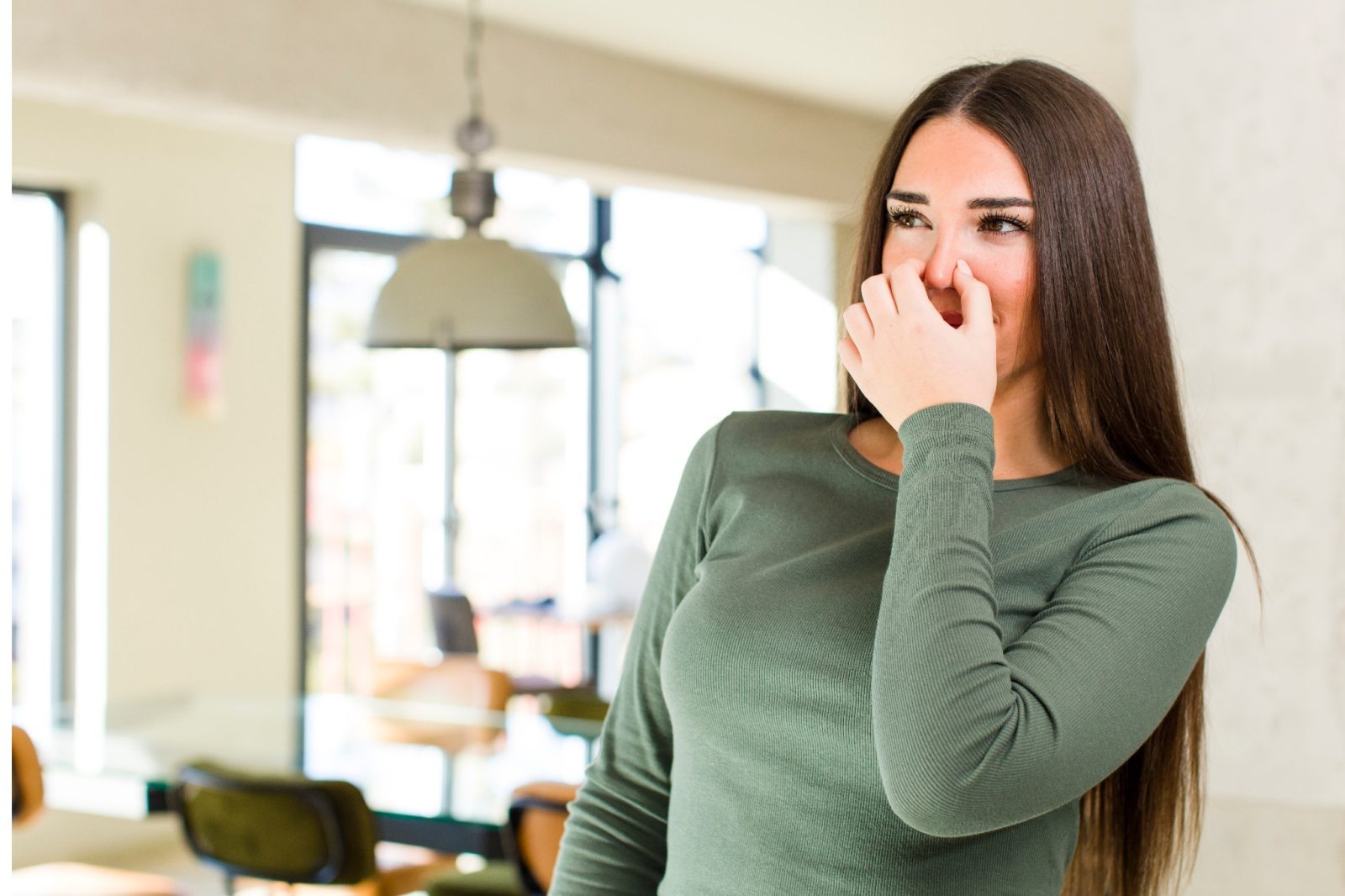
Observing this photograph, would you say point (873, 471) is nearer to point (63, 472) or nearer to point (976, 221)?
point (976, 221)

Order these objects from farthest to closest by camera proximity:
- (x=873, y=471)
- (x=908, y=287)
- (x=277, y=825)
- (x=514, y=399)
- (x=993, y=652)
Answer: (x=514, y=399), (x=277, y=825), (x=873, y=471), (x=908, y=287), (x=993, y=652)

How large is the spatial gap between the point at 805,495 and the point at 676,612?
0.15 m

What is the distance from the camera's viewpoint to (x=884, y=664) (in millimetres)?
920

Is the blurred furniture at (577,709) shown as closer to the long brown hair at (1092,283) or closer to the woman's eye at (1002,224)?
the long brown hair at (1092,283)

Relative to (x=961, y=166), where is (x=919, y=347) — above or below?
below

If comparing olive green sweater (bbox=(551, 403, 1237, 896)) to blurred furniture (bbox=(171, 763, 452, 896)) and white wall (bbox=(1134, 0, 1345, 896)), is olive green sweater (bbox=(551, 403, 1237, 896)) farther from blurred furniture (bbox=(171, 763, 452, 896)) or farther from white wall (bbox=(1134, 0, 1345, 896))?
blurred furniture (bbox=(171, 763, 452, 896))

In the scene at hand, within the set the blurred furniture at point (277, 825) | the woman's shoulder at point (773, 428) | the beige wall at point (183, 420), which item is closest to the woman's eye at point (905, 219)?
the woman's shoulder at point (773, 428)

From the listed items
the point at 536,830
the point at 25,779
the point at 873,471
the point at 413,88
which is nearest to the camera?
the point at 873,471

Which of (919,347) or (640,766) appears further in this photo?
(640,766)

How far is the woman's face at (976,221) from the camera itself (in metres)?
1.04

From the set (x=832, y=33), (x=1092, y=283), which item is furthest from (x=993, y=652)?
(x=832, y=33)

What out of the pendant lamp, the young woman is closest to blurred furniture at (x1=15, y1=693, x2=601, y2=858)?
the pendant lamp

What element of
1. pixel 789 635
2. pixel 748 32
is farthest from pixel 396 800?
pixel 748 32

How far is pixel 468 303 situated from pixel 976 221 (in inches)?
76.3
